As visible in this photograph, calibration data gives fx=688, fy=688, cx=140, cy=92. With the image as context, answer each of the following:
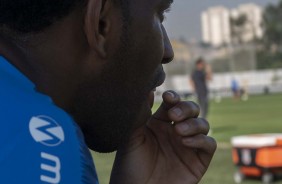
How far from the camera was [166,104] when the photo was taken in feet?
5.34

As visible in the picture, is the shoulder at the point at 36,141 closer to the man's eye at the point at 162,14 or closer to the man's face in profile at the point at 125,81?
the man's face in profile at the point at 125,81

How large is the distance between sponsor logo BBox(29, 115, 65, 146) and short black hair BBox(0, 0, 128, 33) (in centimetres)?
18

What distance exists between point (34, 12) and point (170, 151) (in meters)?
0.62

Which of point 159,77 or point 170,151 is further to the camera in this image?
point 170,151

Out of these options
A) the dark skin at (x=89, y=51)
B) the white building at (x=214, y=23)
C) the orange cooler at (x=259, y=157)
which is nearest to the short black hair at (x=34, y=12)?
the dark skin at (x=89, y=51)

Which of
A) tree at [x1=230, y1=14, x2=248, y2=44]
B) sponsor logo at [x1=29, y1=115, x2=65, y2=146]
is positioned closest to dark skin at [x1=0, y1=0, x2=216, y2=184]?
sponsor logo at [x1=29, y1=115, x2=65, y2=146]

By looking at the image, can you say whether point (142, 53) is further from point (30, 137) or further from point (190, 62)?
point (190, 62)

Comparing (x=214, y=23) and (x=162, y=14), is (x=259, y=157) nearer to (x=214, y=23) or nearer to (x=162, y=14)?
(x=162, y=14)

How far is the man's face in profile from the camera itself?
1239mm

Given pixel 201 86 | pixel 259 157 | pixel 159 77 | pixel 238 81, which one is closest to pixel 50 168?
pixel 159 77

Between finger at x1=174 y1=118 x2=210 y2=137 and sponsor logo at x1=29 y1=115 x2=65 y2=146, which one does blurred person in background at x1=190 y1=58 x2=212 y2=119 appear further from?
sponsor logo at x1=29 y1=115 x2=65 y2=146

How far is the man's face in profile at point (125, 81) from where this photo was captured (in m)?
1.24

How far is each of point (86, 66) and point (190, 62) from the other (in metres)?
40.4

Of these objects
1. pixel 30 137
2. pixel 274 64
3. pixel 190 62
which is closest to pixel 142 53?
pixel 30 137
